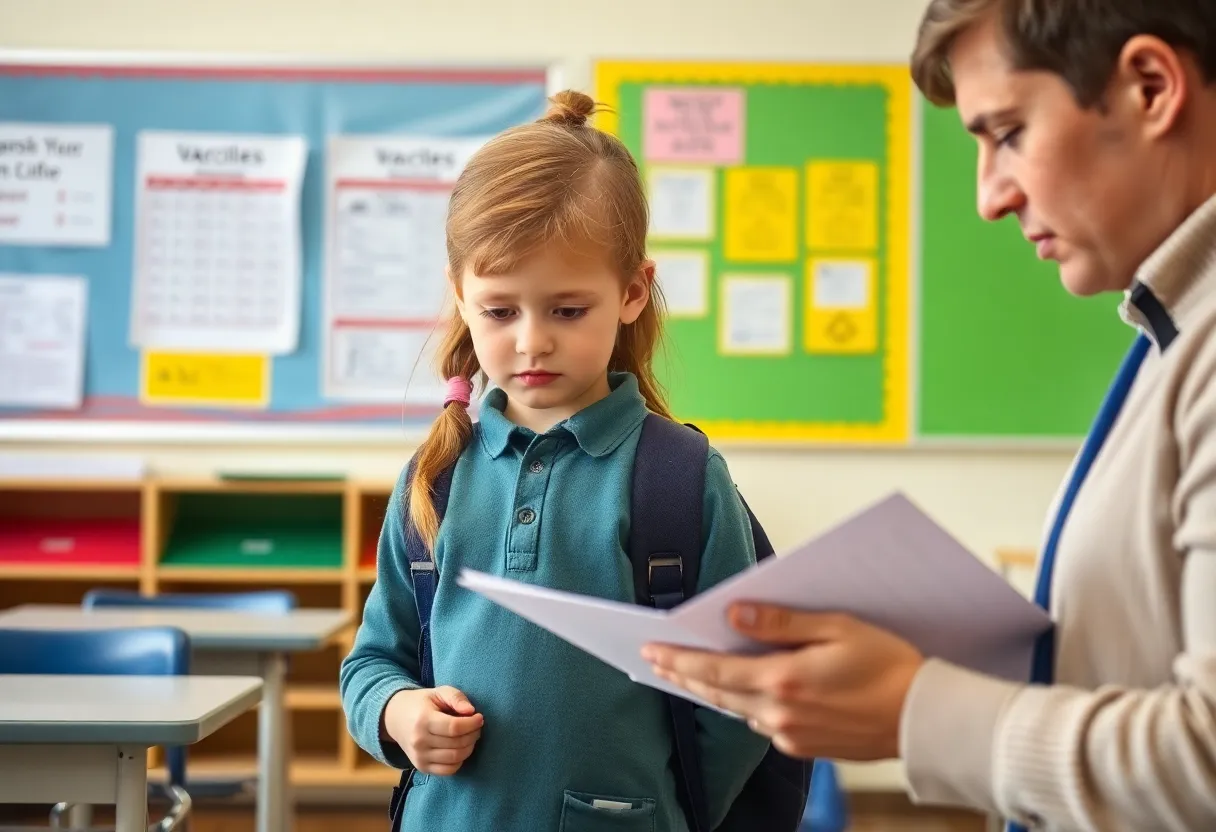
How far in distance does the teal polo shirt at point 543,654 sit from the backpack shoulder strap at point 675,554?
1cm

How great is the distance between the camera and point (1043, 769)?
68 centimetres

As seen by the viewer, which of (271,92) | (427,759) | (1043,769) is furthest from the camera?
(271,92)

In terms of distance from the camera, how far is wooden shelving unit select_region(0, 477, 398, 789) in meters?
3.68

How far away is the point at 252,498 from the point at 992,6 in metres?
3.52

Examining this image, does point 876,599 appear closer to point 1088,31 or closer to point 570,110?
point 1088,31

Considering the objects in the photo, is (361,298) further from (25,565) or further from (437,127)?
(25,565)

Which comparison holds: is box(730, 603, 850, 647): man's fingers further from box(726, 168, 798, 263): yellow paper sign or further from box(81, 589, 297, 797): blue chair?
box(726, 168, 798, 263): yellow paper sign

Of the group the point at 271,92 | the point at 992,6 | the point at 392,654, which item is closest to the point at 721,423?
the point at 271,92

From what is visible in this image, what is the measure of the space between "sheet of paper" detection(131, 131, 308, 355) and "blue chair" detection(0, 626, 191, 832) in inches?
76.6

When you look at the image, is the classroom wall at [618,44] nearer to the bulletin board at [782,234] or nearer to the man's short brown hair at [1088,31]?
the bulletin board at [782,234]

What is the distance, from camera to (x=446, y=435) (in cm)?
126

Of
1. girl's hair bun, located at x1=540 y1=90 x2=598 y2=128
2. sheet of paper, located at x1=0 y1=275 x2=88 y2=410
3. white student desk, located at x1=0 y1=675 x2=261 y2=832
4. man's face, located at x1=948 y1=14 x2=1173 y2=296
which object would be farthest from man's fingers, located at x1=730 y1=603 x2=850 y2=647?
sheet of paper, located at x1=0 y1=275 x2=88 y2=410

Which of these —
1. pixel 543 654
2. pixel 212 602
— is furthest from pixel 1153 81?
pixel 212 602

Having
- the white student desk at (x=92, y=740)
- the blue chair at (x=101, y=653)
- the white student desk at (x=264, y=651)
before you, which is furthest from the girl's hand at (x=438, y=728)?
the white student desk at (x=264, y=651)
